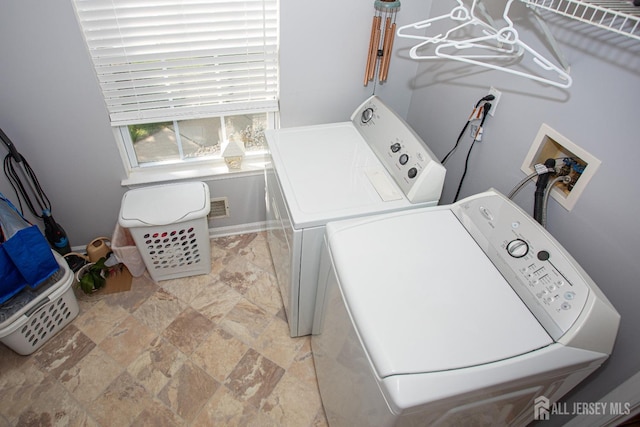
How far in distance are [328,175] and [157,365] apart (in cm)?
126

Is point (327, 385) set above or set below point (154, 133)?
below

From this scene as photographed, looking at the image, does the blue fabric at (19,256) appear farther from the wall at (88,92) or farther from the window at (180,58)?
the window at (180,58)

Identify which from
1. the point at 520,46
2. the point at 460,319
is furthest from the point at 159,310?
the point at 520,46

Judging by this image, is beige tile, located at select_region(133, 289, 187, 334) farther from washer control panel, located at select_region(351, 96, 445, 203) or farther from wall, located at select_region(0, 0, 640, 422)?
washer control panel, located at select_region(351, 96, 445, 203)

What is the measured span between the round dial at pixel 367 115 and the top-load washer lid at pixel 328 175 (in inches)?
3.0

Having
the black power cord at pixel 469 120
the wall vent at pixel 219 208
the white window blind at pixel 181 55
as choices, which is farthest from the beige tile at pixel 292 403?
the white window blind at pixel 181 55

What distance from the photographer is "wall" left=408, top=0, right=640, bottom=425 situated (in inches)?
39.2

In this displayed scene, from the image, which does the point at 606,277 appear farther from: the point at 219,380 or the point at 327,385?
the point at 219,380

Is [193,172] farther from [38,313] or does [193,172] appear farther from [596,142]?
[596,142]

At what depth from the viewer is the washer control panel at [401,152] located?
57.7 inches

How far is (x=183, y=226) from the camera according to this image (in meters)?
1.96

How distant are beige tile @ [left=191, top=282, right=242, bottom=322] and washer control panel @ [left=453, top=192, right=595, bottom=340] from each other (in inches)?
54.1

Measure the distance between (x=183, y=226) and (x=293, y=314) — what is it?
0.75m

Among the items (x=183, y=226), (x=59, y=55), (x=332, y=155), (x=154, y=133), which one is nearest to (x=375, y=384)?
(x=332, y=155)
